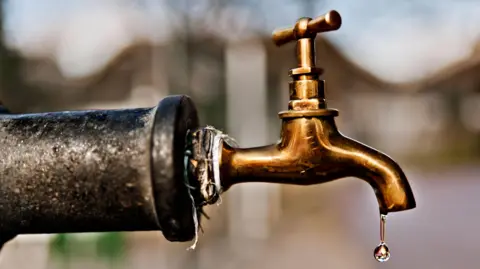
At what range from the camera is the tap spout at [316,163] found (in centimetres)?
71

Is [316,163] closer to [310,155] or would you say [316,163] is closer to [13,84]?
[310,155]

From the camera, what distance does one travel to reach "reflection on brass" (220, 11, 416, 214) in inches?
27.9

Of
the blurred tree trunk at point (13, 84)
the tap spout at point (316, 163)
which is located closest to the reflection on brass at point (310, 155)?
the tap spout at point (316, 163)

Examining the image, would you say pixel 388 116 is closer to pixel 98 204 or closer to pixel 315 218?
pixel 315 218

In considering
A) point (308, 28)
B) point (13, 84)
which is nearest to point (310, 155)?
point (308, 28)

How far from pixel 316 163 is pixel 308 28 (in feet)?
0.48

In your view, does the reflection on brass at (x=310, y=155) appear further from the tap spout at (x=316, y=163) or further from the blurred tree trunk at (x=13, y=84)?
the blurred tree trunk at (x=13, y=84)

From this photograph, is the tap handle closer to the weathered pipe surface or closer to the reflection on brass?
the reflection on brass

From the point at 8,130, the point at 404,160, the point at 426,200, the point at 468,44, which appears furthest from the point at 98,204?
the point at 468,44

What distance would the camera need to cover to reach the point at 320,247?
518 centimetres

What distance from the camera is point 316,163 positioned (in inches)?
28.3

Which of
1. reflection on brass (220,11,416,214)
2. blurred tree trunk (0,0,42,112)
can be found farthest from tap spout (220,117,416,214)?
blurred tree trunk (0,0,42,112)

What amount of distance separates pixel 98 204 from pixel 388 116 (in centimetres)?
1560

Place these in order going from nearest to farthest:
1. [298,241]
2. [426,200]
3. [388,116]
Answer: [298,241] → [426,200] → [388,116]
